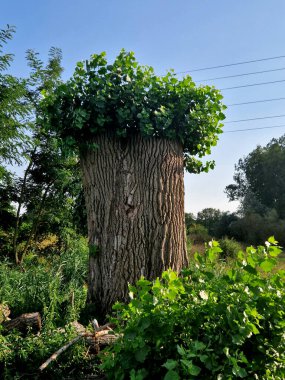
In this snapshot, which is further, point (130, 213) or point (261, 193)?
point (261, 193)

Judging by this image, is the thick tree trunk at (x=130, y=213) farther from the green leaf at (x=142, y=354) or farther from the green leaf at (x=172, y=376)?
the green leaf at (x=172, y=376)

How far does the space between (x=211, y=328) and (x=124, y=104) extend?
3.47 m

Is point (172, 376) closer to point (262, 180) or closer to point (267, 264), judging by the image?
point (267, 264)

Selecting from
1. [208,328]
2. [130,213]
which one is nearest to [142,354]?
[208,328]

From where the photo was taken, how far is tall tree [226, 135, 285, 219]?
1064 inches

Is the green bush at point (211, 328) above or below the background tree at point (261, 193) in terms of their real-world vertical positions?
→ below

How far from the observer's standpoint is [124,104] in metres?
5.12

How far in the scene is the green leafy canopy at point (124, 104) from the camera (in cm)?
502

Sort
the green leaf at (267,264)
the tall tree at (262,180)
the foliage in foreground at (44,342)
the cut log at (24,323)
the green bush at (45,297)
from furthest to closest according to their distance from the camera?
the tall tree at (262,180), the green bush at (45,297), the cut log at (24,323), the foliage in foreground at (44,342), the green leaf at (267,264)

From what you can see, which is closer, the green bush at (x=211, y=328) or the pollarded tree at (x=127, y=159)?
the green bush at (x=211, y=328)

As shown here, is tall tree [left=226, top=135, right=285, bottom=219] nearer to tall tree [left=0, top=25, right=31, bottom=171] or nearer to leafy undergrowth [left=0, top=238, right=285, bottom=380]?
tall tree [left=0, top=25, right=31, bottom=171]

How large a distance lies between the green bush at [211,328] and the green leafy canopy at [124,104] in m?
2.88

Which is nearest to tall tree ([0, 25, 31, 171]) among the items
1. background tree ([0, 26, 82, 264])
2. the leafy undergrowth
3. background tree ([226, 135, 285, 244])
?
background tree ([0, 26, 82, 264])

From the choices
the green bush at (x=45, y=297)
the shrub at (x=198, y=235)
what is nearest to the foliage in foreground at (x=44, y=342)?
the green bush at (x=45, y=297)
